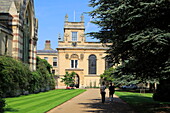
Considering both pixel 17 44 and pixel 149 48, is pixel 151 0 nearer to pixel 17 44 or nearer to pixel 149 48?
pixel 149 48

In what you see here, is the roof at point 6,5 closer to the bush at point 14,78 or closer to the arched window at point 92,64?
the bush at point 14,78

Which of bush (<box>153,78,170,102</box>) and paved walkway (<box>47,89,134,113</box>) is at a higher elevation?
bush (<box>153,78,170,102</box>)

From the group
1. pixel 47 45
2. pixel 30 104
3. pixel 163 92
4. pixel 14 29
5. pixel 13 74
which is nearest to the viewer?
pixel 30 104

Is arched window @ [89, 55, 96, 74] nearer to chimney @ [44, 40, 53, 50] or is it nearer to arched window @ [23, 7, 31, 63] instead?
chimney @ [44, 40, 53, 50]

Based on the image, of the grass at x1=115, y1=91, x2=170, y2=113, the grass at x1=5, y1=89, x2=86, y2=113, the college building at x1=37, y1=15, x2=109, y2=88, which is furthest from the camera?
the college building at x1=37, y1=15, x2=109, y2=88

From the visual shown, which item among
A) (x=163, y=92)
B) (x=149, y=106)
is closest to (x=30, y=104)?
(x=149, y=106)

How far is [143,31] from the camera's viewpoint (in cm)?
1091

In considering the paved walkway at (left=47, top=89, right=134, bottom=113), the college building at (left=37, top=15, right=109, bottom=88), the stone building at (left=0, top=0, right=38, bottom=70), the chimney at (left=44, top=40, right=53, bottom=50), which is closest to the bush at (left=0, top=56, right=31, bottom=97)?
the stone building at (left=0, top=0, right=38, bottom=70)

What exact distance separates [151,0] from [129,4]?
41.1 inches

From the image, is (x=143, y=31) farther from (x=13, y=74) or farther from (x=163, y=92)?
(x=13, y=74)

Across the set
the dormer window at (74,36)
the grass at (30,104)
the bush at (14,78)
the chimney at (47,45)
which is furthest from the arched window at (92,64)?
the grass at (30,104)

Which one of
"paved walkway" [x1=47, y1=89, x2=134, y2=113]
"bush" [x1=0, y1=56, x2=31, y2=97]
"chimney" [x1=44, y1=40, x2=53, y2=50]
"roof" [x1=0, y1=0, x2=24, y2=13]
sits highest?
"chimney" [x1=44, y1=40, x2=53, y2=50]

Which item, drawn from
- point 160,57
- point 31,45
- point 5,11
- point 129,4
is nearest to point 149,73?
point 160,57

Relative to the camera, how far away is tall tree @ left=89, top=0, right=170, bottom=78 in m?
10.2
